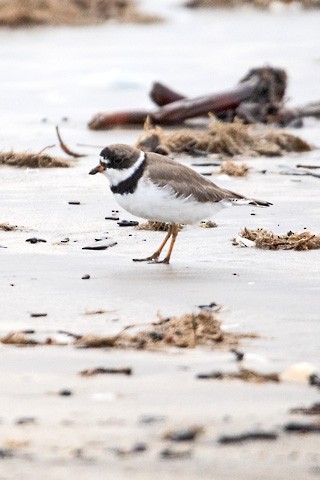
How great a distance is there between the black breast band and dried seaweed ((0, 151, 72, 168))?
2.44 metres

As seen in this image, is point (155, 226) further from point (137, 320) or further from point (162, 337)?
point (162, 337)

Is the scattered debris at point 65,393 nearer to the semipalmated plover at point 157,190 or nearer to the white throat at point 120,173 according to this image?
the semipalmated plover at point 157,190

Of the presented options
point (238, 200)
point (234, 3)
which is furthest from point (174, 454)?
point (234, 3)

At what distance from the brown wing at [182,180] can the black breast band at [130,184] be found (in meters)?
0.04

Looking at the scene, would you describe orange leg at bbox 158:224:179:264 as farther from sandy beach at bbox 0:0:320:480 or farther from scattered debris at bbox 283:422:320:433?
scattered debris at bbox 283:422:320:433

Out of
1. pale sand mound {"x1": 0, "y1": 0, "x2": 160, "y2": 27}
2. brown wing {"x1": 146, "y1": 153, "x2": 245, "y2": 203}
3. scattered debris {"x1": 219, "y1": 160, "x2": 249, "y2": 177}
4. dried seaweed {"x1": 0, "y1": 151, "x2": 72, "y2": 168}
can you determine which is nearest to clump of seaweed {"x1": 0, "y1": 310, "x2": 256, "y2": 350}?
brown wing {"x1": 146, "y1": 153, "x2": 245, "y2": 203}

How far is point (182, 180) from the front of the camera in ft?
19.3

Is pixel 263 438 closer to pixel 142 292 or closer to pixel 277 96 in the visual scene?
pixel 142 292

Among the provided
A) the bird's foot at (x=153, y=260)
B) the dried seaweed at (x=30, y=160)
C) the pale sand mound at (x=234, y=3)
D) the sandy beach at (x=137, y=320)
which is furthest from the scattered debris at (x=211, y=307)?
the pale sand mound at (x=234, y=3)

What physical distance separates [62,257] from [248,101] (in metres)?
4.78

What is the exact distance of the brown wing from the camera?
228 inches

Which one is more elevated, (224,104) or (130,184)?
(130,184)

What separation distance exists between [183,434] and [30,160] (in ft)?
16.3

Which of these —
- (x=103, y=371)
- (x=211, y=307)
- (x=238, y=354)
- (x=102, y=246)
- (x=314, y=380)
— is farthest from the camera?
(x=102, y=246)
